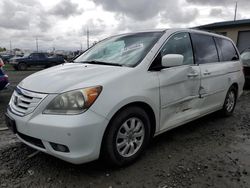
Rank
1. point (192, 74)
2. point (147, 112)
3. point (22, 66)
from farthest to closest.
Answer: point (22, 66)
point (192, 74)
point (147, 112)

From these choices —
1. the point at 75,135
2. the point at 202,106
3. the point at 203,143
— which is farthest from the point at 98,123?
the point at 202,106

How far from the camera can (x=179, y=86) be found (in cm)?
329

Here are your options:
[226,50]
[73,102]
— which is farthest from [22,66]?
[73,102]

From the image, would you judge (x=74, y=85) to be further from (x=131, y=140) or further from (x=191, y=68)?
(x=191, y=68)

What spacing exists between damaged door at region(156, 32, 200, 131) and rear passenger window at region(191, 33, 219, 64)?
156 millimetres

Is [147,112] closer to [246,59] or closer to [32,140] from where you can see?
→ [32,140]

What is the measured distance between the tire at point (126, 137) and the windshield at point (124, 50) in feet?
2.09

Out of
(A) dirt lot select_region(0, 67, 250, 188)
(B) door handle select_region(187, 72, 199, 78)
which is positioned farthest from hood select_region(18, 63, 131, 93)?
(B) door handle select_region(187, 72, 199, 78)

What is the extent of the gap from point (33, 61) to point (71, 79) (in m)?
19.4

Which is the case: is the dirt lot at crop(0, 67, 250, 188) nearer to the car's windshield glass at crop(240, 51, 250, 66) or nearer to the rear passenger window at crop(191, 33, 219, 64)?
the rear passenger window at crop(191, 33, 219, 64)

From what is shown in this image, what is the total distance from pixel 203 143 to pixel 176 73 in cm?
118

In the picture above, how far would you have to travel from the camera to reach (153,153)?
321 centimetres

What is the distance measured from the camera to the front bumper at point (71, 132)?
2283mm

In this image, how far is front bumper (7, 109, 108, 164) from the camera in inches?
89.9
